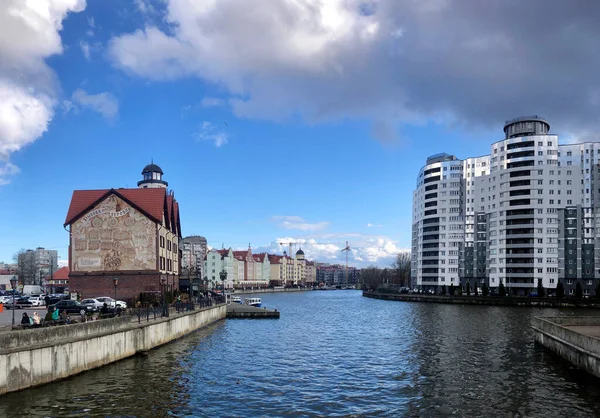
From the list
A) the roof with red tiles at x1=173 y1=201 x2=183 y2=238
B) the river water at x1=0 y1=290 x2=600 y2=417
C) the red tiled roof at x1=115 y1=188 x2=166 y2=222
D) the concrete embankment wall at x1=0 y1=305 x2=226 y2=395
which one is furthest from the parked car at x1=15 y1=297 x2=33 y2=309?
the concrete embankment wall at x1=0 y1=305 x2=226 y2=395

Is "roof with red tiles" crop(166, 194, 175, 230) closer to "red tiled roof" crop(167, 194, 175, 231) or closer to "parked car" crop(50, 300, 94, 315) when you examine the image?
"red tiled roof" crop(167, 194, 175, 231)

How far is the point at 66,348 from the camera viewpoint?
2931cm

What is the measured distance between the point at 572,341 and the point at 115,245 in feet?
182

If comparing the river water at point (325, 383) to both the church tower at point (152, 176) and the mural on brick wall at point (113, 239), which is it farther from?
the church tower at point (152, 176)

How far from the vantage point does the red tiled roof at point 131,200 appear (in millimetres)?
69500

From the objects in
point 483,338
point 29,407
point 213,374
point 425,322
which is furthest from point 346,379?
point 425,322

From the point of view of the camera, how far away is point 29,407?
77.0 feet

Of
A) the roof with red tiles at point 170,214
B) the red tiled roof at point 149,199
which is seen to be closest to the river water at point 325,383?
the red tiled roof at point 149,199

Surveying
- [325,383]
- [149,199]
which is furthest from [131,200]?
[325,383]

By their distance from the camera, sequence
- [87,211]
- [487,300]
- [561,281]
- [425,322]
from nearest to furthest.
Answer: [87,211], [425,322], [487,300], [561,281]

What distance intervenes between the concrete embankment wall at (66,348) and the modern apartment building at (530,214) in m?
118

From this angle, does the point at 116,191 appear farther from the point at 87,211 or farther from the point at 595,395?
Answer: the point at 595,395

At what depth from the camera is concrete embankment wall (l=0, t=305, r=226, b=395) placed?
25359 millimetres

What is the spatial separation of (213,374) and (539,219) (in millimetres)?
129766
